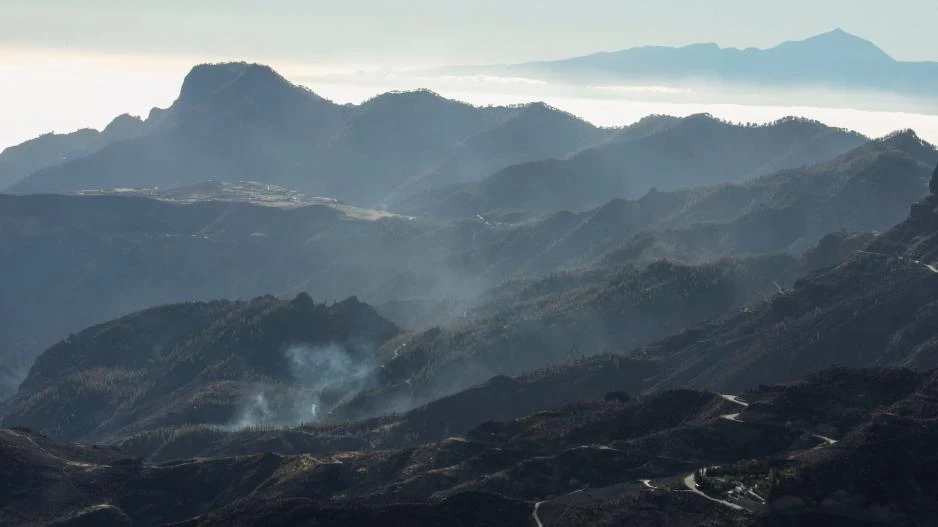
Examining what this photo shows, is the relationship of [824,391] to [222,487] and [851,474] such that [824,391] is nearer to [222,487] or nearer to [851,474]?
[851,474]

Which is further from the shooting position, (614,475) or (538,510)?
(614,475)

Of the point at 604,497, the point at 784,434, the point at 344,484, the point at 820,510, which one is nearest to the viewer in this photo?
the point at 820,510

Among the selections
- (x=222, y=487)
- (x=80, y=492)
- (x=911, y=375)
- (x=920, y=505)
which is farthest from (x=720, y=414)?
(x=80, y=492)

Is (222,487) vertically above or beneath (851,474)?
beneath

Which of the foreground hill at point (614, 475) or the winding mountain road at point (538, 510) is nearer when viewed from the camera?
the foreground hill at point (614, 475)

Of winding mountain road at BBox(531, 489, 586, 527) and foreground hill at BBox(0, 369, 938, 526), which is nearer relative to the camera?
foreground hill at BBox(0, 369, 938, 526)

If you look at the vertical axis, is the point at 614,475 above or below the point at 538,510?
above

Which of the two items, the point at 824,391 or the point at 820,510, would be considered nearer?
the point at 820,510

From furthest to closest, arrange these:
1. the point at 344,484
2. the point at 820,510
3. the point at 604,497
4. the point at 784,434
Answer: the point at 344,484 → the point at 784,434 → the point at 604,497 → the point at 820,510
